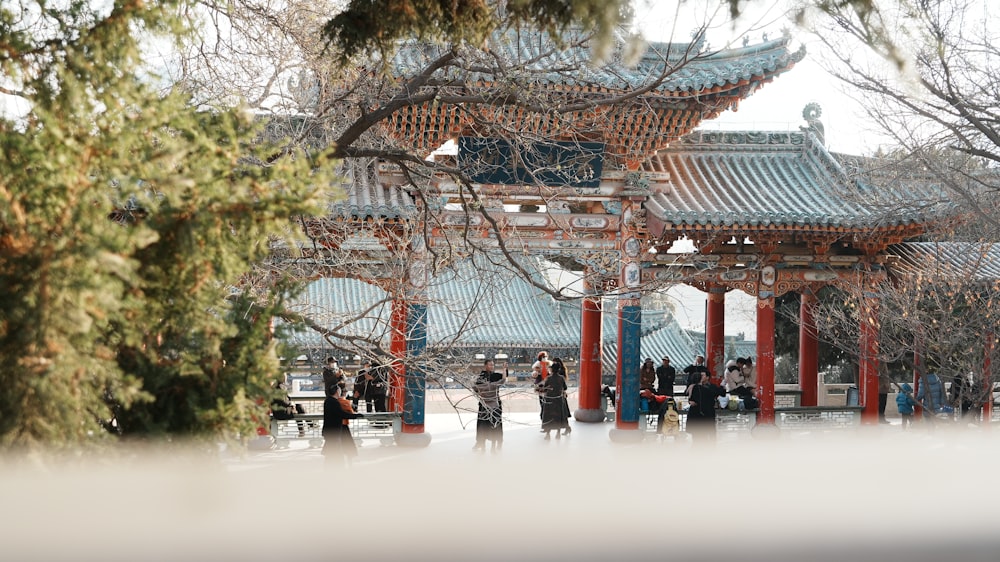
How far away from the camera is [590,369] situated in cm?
1505

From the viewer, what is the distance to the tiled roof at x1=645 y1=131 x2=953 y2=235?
42.1ft

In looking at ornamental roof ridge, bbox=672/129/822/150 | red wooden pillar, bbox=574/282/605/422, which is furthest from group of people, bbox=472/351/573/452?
ornamental roof ridge, bbox=672/129/822/150

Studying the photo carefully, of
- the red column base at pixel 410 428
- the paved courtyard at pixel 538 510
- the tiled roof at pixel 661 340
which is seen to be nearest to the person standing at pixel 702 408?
the red column base at pixel 410 428

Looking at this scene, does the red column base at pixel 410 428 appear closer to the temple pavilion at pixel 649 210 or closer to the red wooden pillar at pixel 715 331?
the temple pavilion at pixel 649 210

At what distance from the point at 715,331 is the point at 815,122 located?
3.93m

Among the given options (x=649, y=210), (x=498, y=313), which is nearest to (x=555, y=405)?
(x=649, y=210)

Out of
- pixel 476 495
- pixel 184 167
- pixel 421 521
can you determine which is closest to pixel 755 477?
pixel 476 495

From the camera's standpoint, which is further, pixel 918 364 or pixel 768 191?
pixel 768 191

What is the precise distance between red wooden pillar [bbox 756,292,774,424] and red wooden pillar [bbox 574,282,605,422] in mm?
2524

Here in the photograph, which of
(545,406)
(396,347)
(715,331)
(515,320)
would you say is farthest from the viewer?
(515,320)

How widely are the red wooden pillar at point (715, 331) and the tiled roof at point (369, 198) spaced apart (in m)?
6.12

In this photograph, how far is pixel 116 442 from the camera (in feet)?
9.71

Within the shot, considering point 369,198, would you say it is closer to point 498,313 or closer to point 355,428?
point 355,428

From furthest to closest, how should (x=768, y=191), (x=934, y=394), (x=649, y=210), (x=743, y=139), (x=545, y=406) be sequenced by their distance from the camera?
(x=743, y=139)
(x=768, y=191)
(x=934, y=394)
(x=545, y=406)
(x=649, y=210)
